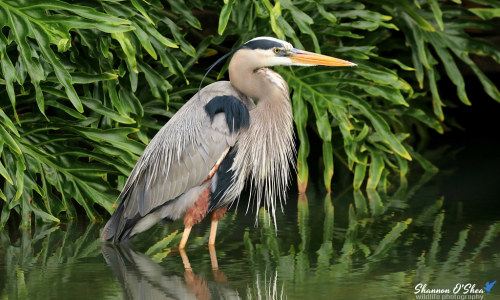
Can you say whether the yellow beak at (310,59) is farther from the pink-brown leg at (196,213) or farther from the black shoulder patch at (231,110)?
the pink-brown leg at (196,213)

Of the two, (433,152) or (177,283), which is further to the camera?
(433,152)

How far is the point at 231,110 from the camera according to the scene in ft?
15.5

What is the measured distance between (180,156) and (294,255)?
0.86 m

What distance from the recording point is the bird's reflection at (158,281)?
381 cm

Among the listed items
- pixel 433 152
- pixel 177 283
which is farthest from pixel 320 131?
pixel 433 152

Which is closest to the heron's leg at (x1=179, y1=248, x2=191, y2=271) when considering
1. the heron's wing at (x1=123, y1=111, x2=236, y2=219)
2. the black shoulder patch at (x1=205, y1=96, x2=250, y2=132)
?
the heron's wing at (x1=123, y1=111, x2=236, y2=219)

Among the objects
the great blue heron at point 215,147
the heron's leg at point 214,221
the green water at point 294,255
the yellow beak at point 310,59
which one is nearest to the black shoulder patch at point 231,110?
the great blue heron at point 215,147

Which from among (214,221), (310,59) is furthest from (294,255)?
(310,59)

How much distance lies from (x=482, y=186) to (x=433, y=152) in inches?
88.0

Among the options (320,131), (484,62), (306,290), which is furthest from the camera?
(484,62)

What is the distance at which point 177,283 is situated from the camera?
4035mm

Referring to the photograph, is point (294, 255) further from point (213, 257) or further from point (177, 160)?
point (177, 160)

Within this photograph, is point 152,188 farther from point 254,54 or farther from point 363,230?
point 363,230

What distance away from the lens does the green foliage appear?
16.1 ft
